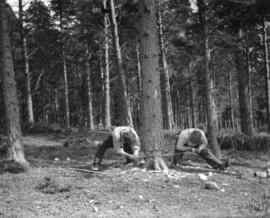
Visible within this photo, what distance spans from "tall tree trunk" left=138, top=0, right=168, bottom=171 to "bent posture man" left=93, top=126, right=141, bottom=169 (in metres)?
0.48

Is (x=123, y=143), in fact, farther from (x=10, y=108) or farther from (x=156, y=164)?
(x=10, y=108)

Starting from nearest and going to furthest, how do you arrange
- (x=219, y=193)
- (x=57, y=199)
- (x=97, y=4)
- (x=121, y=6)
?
(x=57, y=199) → (x=219, y=193) → (x=121, y=6) → (x=97, y=4)

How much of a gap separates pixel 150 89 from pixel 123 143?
5.51 ft

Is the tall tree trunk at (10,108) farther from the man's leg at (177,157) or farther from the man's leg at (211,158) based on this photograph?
the man's leg at (211,158)

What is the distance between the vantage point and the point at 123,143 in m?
9.28

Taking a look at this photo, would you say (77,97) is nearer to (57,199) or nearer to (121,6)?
(121,6)

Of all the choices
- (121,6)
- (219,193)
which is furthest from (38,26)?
(219,193)

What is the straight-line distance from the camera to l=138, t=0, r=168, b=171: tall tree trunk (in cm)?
861

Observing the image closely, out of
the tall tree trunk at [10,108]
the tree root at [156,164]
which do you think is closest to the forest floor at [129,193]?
the tree root at [156,164]

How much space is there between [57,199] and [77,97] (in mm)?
35966

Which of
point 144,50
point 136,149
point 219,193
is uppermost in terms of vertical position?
point 144,50

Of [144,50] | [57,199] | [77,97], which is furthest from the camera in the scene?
[77,97]

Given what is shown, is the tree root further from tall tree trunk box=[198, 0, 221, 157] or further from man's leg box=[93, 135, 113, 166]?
tall tree trunk box=[198, 0, 221, 157]

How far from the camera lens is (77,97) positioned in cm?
4191
